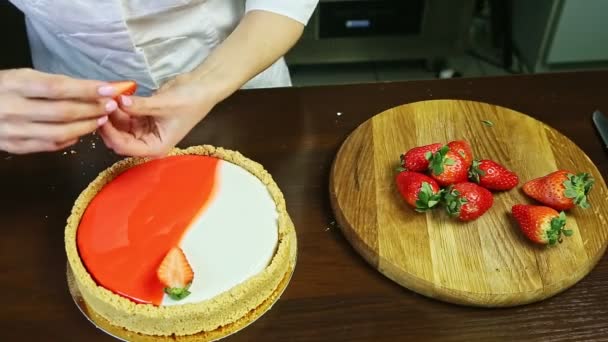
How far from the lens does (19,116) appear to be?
2.87 ft

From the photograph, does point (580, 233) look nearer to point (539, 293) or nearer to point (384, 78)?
point (539, 293)

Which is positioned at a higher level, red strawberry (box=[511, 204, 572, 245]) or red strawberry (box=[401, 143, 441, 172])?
red strawberry (box=[401, 143, 441, 172])

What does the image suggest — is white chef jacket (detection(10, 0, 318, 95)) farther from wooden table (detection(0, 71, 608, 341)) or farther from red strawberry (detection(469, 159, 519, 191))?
red strawberry (detection(469, 159, 519, 191))

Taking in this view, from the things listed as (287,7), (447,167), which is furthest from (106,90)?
(447,167)

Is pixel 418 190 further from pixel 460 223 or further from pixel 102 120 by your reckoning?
pixel 102 120

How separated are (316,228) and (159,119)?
285 millimetres

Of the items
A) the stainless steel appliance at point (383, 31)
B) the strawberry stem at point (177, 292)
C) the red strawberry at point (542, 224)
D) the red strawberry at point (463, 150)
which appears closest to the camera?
the strawberry stem at point (177, 292)

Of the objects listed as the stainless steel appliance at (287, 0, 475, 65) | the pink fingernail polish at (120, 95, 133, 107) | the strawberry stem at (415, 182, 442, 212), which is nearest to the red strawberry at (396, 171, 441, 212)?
→ the strawberry stem at (415, 182, 442, 212)

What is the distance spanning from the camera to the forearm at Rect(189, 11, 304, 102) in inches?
41.6

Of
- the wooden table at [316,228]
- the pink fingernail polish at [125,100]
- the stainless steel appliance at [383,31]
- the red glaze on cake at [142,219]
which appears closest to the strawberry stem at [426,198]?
the wooden table at [316,228]

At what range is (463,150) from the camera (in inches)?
41.0

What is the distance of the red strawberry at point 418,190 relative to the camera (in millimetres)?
970

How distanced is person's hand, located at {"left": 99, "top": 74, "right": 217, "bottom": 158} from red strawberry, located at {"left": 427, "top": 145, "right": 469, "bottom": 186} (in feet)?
1.17

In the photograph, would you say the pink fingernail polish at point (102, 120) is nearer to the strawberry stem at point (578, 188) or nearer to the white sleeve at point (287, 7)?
the white sleeve at point (287, 7)
